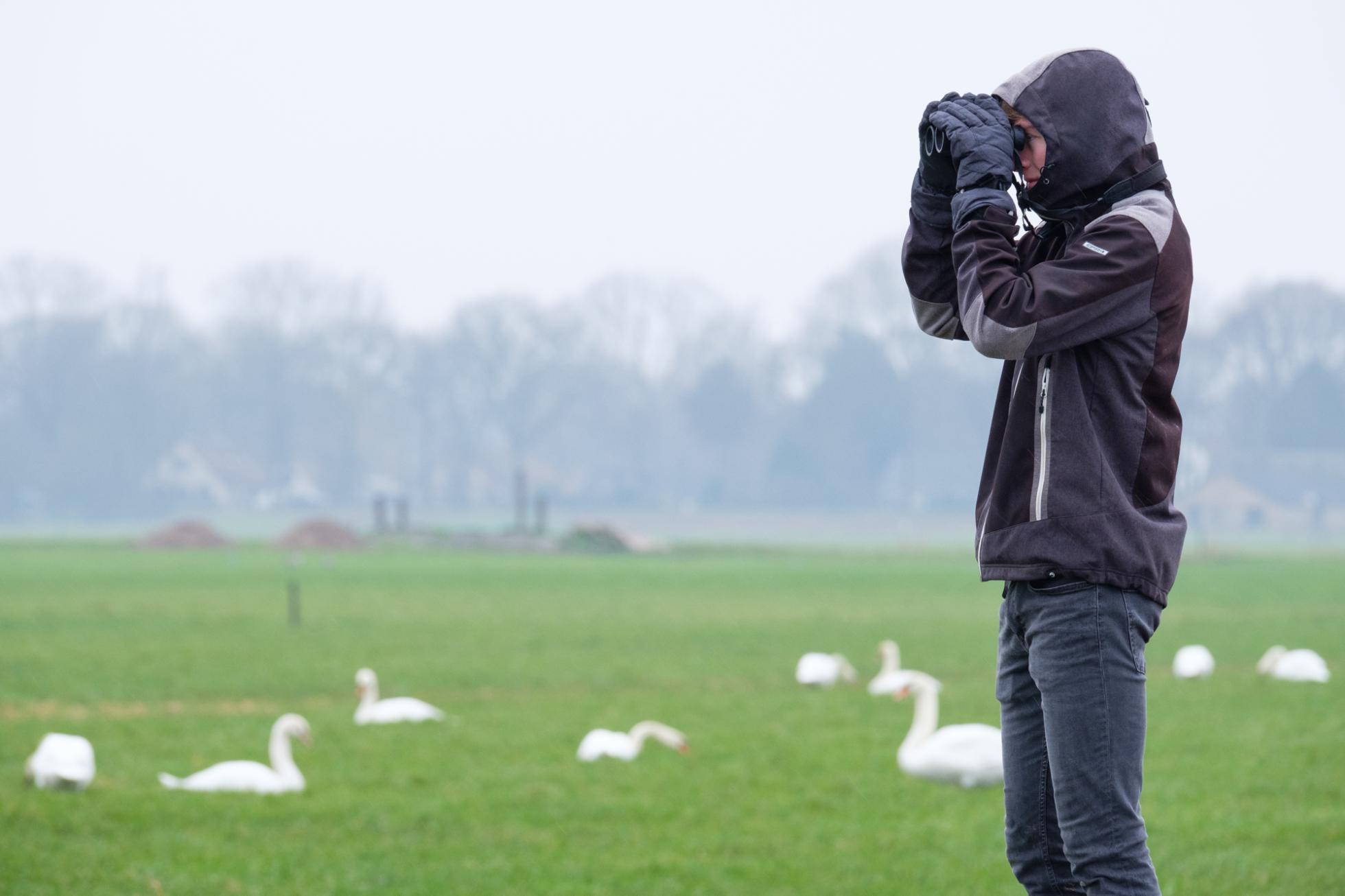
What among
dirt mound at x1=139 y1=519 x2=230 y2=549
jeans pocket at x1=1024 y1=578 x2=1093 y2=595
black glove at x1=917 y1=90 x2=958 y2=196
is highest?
black glove at x1=917 y1=90 x2=958 y2=196

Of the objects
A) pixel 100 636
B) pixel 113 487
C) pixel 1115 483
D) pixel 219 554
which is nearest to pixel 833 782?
pixel 1115 483

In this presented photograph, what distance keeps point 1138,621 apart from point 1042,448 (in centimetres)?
42

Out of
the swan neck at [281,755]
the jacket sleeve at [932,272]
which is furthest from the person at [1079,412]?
the swan neck at [281,755]

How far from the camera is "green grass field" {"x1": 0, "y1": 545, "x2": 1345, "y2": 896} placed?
7348mm

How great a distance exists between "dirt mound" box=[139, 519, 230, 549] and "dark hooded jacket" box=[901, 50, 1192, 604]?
60.2m

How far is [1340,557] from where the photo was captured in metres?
63.5

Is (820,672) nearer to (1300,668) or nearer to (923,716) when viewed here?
(1300,668)

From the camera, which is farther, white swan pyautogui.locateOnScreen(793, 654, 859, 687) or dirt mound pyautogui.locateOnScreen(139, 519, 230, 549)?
dirt mound pyautogui.locateOnScreen(139, 519, 230, 549)

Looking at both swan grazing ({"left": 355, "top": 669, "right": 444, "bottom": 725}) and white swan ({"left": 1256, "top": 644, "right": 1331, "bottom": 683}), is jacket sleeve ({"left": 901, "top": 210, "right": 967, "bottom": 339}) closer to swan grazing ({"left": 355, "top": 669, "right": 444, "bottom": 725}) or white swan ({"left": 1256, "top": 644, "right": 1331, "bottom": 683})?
swan grazing ({"left": 355, "top": 669, "right": 444, "bottom": 725})

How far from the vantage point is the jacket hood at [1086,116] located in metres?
3.55

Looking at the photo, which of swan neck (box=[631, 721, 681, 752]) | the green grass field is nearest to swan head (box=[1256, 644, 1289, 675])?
the green grass field

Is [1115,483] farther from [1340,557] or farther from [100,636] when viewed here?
[1340,557]

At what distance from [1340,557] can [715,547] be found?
82.3 feet

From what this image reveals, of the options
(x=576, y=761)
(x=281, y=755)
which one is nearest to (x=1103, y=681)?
(x=281, y=755)
